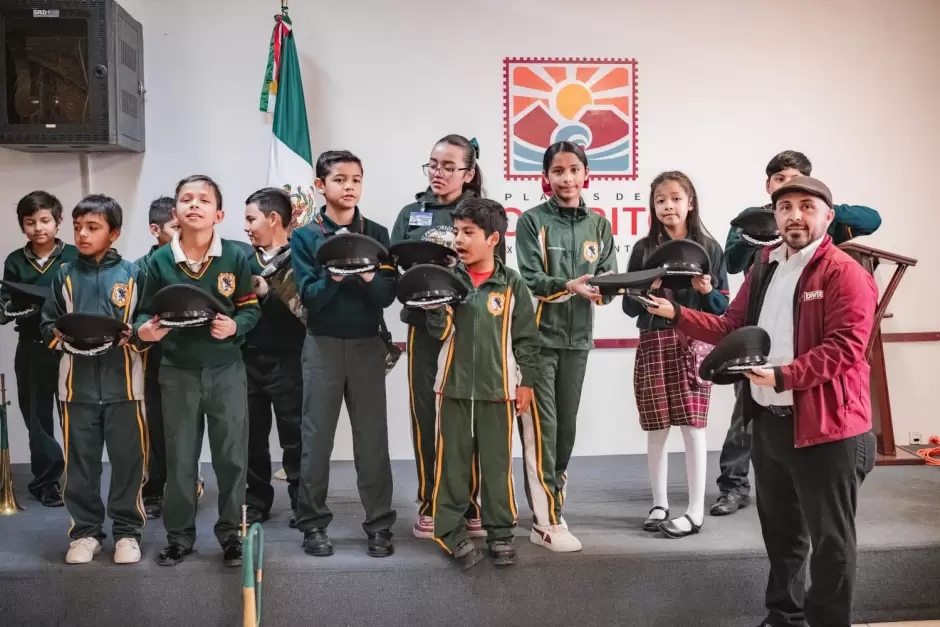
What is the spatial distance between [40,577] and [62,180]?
2341 mm

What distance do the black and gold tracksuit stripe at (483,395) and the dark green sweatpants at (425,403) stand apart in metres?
0.22

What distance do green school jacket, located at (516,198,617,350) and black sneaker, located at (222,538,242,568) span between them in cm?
128

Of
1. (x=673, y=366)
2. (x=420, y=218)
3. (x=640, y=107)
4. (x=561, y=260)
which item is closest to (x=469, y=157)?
(x=420, y=218)

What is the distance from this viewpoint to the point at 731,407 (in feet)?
15.3

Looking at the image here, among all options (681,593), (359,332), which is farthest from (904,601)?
(359,332)

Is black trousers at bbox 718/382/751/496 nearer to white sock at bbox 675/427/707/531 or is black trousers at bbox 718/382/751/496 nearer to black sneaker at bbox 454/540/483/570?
white sock at bbox 675/427/707/531

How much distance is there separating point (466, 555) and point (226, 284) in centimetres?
124

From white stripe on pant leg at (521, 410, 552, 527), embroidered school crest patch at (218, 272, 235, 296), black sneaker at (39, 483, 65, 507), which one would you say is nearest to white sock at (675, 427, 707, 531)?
white stripe on pant leg at (521, 410, 552, 527)

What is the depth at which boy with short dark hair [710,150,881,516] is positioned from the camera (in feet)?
10.7

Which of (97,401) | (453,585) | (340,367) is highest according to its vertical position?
(340,367)

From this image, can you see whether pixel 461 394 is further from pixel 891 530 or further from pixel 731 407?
pixel 731 407

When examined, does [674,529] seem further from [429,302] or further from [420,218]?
[420,218]

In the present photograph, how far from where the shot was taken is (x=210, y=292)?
2.81 m

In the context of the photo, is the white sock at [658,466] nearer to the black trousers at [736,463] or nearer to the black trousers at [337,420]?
the black trousers at [736,463]
